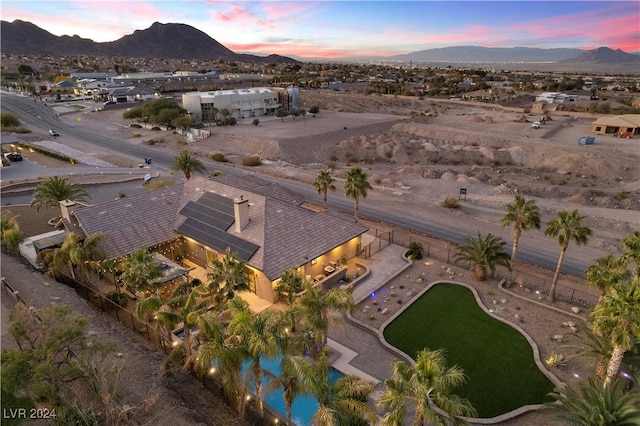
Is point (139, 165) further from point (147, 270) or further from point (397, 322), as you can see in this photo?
point (397, 322)

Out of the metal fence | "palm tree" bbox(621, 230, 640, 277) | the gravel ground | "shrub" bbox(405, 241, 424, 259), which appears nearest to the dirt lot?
"shrub" bbox(405, 241, 424, 259)

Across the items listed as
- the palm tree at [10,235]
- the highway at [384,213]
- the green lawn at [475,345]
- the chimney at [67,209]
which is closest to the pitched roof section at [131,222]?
the chimney at [67,209]

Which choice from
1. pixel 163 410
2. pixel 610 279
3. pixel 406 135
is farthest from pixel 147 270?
pixel 406 135

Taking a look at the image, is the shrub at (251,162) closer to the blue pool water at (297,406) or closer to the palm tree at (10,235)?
the palm tree at (10,235)

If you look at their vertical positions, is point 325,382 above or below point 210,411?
above

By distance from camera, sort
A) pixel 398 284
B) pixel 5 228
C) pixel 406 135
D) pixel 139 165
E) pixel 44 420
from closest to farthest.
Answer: pixel 44 420
pixel 398 284
pixel 5 228
pixel 139 165
pixel 406 135

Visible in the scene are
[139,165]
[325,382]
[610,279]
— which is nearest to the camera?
[325,382]

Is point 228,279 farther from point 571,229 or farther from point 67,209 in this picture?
point 571,229

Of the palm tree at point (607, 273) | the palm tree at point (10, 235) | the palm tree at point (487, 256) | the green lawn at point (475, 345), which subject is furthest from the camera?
the palm tree at point (10, 235)
